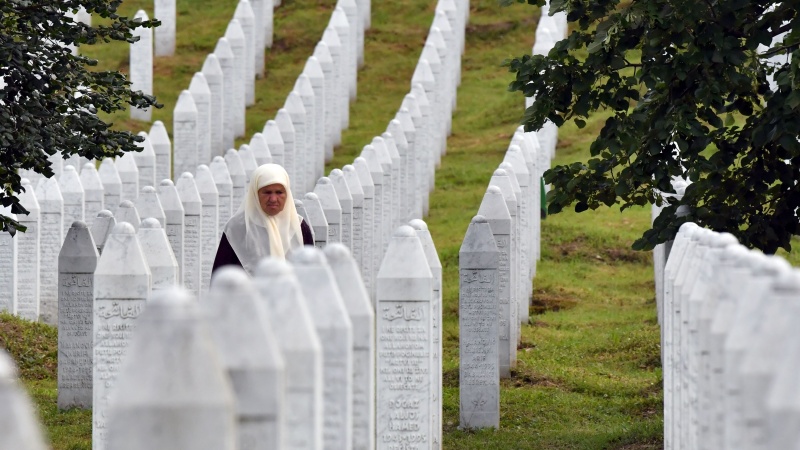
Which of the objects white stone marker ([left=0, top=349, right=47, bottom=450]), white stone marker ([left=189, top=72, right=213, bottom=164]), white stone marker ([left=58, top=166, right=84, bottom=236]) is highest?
white stone marker ([left=189, top=72, right=213, bottom=164])

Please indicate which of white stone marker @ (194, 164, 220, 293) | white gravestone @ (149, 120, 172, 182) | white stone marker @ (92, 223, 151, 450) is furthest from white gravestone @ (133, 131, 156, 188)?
white stone marker @ (92, 223, 151, 450)

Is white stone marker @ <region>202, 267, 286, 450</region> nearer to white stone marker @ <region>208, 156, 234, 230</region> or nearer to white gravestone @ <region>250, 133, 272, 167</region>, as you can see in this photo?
white stone marker @ <region>208, 156, 234, 230</region>

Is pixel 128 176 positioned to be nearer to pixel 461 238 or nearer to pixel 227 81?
pixel 461 238

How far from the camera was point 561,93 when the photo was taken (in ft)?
36.3

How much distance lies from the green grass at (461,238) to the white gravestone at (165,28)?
12.7 inches

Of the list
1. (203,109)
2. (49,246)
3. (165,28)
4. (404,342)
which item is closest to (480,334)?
(404,342)

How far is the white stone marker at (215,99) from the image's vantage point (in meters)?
25.0

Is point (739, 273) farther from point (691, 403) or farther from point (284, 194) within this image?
point (284, 194)

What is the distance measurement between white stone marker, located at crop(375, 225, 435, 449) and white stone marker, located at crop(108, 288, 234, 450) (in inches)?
167

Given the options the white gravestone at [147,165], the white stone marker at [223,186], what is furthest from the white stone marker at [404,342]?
→ the white gravestone at [147,165]

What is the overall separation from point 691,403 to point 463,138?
2102 centimetres

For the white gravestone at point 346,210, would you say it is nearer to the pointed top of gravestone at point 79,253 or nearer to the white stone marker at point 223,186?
the white stone marker at point 223,186

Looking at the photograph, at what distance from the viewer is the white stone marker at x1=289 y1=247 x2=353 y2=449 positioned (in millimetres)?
5672

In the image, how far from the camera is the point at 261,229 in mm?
9188
